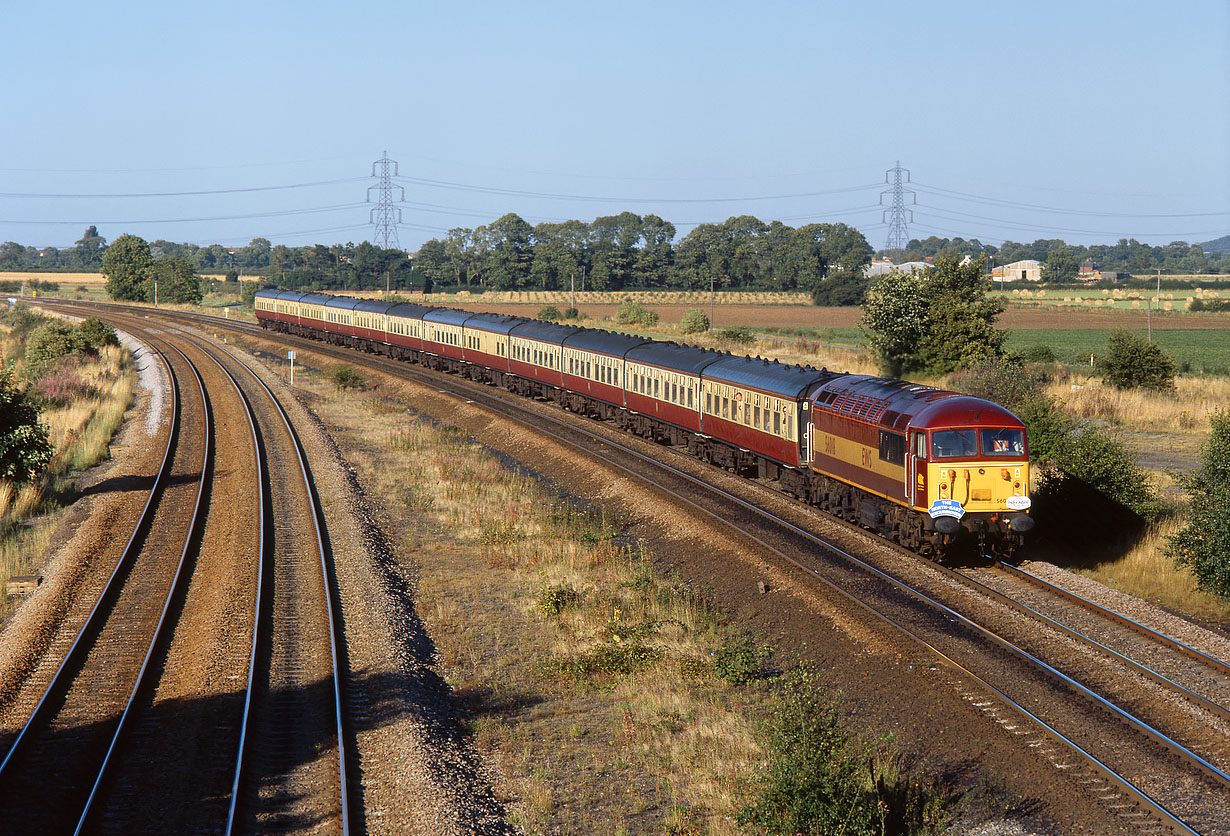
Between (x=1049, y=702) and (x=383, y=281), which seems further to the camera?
(x=383, y=281)

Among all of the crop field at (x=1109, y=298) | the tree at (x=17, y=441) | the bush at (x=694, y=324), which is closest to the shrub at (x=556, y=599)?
the tree at (x=17, y=441)

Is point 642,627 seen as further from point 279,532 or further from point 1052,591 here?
point 279,532

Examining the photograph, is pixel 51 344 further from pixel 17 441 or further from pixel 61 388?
pixel 17 441

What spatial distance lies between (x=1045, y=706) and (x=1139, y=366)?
41620mm

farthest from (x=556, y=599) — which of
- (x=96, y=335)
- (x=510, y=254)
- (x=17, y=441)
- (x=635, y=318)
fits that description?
(x=510, y=254)

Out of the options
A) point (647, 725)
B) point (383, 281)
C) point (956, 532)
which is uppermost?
point (383, 281)

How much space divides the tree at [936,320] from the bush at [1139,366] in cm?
545

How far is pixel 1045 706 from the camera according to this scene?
14.0 m

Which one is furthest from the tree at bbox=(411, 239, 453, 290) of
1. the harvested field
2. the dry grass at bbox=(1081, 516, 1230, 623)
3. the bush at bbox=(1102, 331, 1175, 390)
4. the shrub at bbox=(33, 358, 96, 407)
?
the dry grass at bbox=(1081, 516, 1230, 623)

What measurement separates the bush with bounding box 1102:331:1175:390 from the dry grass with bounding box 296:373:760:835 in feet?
111

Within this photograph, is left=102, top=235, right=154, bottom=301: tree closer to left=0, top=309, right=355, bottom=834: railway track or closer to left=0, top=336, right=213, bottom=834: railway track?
left=0, top=336, right=213, bottom=834: railway track

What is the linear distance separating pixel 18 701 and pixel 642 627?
9.69 meters

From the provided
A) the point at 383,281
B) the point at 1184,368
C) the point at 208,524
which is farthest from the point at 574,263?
the point at 208,524

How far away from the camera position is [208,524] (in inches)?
997
